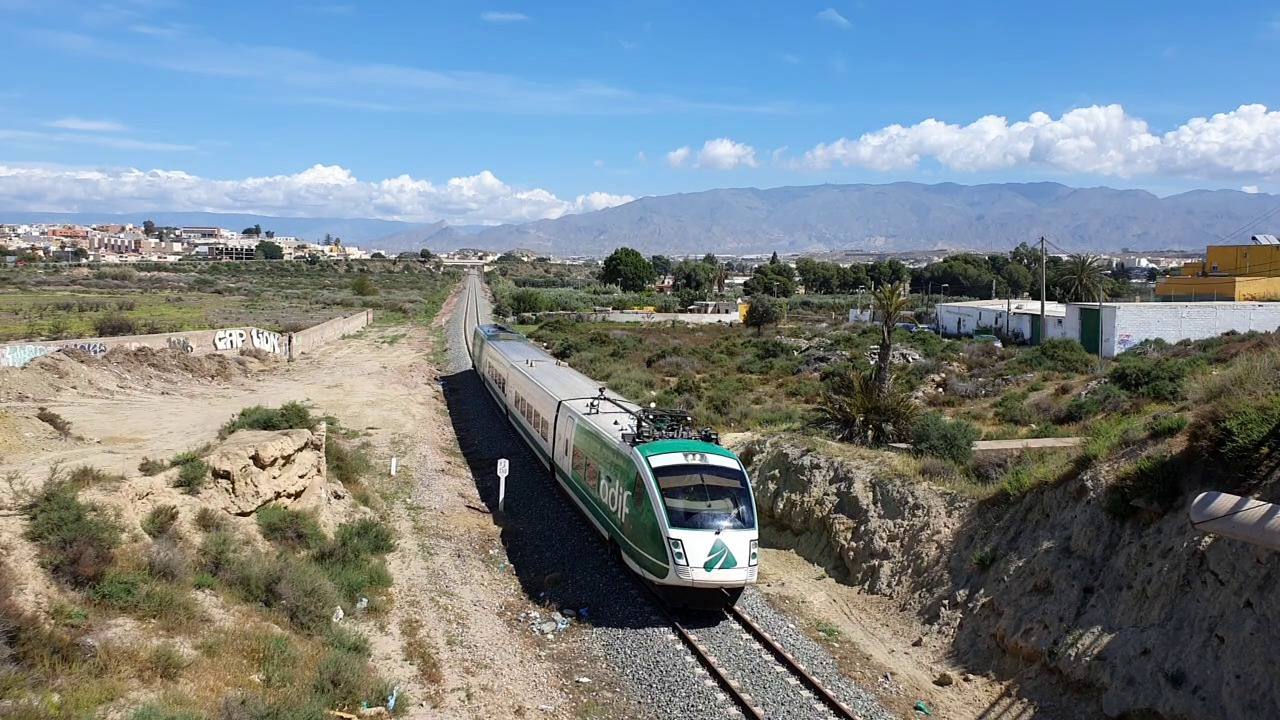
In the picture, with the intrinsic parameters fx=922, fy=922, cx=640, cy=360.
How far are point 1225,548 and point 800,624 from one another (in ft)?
19.8

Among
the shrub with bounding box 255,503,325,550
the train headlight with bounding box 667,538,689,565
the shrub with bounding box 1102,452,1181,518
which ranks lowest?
the shrub with bounding box 255,503,325,550

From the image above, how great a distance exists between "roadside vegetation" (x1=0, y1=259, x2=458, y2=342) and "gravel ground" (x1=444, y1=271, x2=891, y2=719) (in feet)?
105

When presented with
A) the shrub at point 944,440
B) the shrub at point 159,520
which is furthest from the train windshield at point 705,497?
the shrub at point 159,520

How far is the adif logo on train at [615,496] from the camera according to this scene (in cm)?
1538

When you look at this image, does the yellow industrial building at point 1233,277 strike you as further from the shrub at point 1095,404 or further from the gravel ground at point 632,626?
the gravel ground at point 632,626

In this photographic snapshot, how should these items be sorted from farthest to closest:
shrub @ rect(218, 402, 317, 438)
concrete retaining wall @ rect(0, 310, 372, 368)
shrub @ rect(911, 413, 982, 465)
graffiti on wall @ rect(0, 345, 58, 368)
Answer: concrete retaining wall @ rect(0, 310, 372, 368)
graffiti on wall @ rect(0, 345, 58, 368)
shrub @ rect(218, 402, 317, 438)
shrub @ rect(911, 413, 982, 465)

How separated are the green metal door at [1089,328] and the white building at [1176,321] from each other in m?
1.05

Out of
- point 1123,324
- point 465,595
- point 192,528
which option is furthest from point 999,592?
point 1123,324

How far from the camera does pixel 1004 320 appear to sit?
5812cm

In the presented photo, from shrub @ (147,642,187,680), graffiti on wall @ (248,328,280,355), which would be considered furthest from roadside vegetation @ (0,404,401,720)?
graffiti on wall @ (248,328,280,355)

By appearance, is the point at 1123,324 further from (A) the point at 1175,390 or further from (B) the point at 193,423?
(B) the point at 193,423

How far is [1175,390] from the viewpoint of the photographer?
83.4 feet

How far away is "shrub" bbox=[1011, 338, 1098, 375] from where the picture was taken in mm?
39781

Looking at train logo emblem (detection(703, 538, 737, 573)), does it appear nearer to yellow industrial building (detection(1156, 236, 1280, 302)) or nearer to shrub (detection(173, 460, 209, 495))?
shrub (detection(173, 460, 209, 495))
